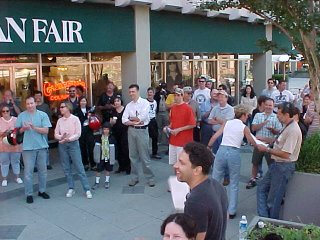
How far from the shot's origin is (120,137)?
29.1 feet

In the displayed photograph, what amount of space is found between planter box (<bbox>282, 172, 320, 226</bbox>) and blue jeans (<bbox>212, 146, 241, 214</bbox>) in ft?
2.57

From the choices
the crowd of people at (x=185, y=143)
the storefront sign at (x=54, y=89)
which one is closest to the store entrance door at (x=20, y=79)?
the storefront sign at (x=54, y=89)

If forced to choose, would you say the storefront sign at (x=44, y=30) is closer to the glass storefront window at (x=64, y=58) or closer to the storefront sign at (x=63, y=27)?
the storefront sign at (x=63, y=27)

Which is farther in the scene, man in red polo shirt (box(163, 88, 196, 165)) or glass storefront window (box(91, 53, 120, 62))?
glass storefront window (box(91, 53, 120, 62))

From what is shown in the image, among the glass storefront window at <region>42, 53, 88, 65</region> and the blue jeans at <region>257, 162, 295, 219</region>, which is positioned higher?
the glass storefront window at <region>42, 53, 88, 65</region>

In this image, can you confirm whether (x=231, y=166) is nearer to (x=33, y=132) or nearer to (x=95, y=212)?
(x=95, y=212)

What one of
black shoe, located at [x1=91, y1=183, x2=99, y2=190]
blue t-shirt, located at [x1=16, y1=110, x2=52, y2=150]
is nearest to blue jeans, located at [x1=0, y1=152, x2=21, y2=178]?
blue t-shirt, located at [x1=16, y1=110, x2=52, y2=150]

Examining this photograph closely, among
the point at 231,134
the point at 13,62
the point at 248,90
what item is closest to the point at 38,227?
the point at 231,134

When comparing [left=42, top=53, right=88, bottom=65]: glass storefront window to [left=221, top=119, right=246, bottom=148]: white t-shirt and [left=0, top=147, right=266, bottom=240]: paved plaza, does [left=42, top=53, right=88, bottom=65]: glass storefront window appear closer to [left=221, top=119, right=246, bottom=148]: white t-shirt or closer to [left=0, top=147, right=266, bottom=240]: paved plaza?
[left=0, top=147, right=266, bottom=240]: paved plaza

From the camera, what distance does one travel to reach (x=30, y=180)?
23.0 feet

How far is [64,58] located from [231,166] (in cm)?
682

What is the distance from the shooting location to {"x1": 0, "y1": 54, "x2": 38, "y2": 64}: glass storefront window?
1014 centimetres

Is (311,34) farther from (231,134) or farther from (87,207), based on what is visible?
(87,207)

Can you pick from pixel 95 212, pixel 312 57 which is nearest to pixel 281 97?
pixel 312 57
